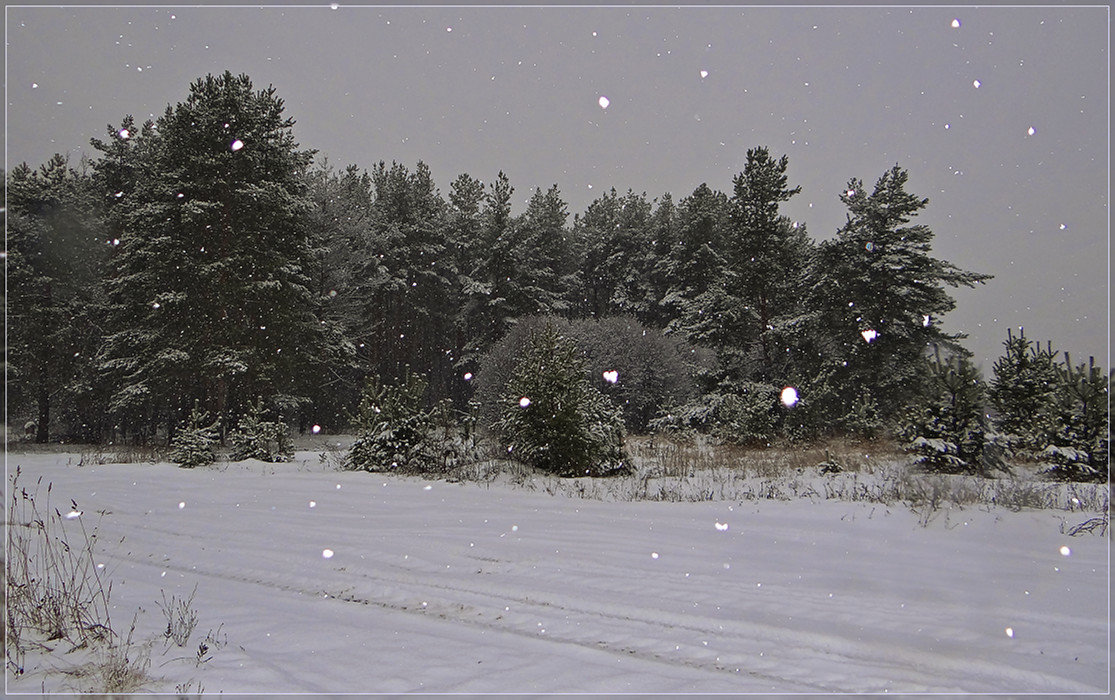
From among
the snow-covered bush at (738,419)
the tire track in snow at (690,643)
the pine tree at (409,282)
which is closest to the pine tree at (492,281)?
the pine tree at (409,282)

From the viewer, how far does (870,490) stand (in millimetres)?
9773

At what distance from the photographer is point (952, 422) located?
450 inches

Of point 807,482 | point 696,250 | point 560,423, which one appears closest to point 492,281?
point 696,250

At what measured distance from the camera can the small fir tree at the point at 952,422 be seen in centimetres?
1106

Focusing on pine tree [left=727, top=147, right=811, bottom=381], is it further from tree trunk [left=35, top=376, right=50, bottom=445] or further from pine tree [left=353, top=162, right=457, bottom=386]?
tree trunk [left=35, top=376, right=50, bottom=445]

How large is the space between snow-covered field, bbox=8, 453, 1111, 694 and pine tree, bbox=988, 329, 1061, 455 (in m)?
6.86

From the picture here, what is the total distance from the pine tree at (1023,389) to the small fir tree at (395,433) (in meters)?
12.3

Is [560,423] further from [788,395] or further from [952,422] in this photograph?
[788,395]

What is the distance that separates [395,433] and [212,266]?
15012 mm

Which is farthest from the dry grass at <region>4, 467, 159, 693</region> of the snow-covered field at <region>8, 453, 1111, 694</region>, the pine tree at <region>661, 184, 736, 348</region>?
the pine tree at <region>661, 184, 736, 348</region>

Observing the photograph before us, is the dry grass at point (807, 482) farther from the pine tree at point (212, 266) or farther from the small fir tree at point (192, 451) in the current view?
the pine tree at point (212, 266)

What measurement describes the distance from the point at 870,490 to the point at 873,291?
17683 millimetres

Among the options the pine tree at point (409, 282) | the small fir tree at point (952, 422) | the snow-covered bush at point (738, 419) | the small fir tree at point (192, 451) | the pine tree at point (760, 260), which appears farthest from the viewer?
the pine tree at point (409, 282)

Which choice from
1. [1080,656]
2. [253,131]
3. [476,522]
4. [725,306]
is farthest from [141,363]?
[1080,656]
